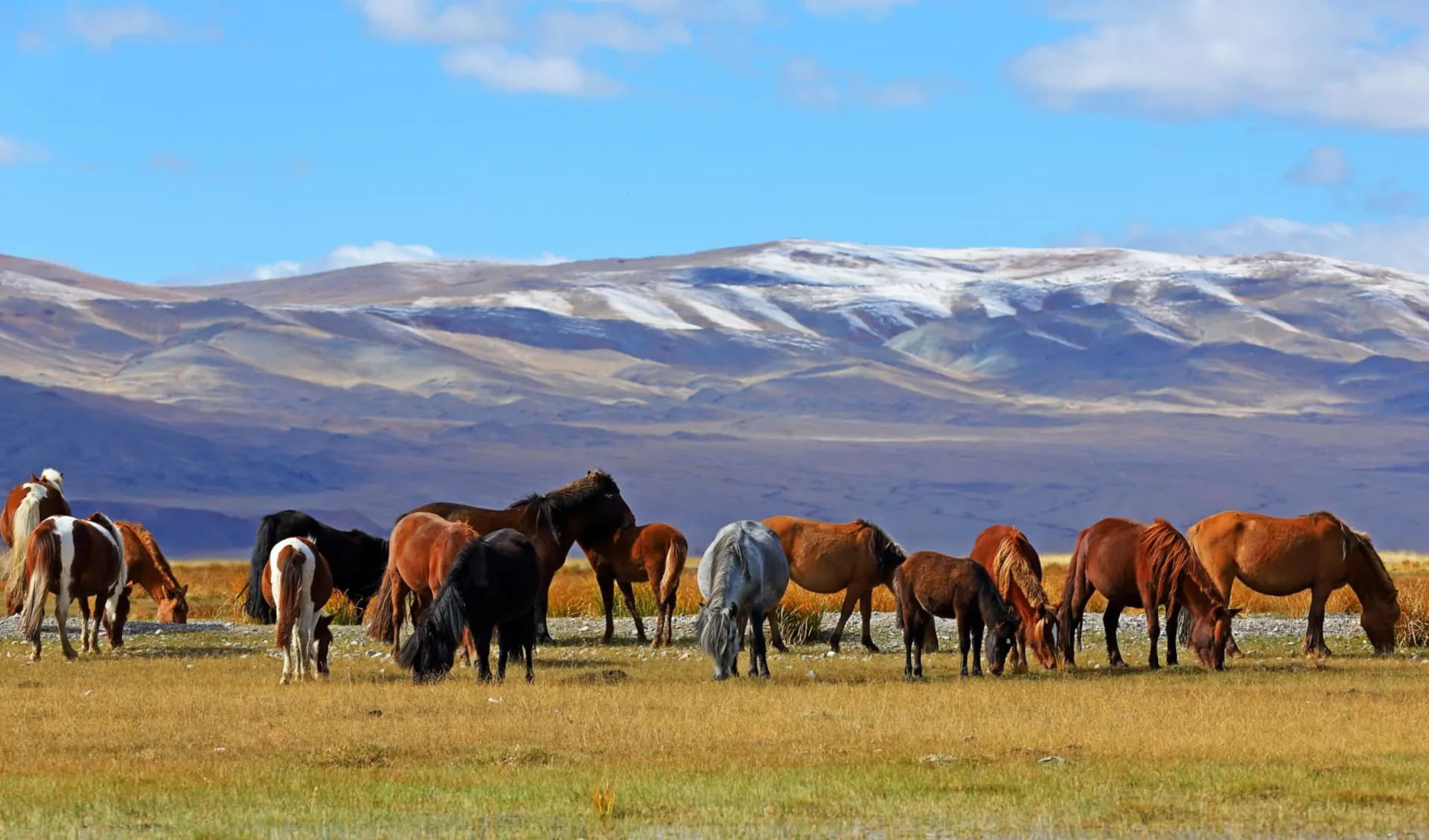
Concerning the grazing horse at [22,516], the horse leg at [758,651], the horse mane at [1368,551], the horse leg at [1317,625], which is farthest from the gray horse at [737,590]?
the grazing horse at [22,516]

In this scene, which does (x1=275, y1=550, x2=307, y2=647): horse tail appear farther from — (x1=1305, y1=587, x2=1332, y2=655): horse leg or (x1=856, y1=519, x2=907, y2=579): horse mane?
(x1=1305, y1=587, x2=1332, y2=655): horse leg

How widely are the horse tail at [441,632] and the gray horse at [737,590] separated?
2541 mm

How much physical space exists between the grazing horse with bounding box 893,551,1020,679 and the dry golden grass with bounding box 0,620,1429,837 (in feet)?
1.60

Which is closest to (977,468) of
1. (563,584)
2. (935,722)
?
(563,584)

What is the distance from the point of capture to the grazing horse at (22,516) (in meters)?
25.3

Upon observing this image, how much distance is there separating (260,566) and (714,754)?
54.2 ft

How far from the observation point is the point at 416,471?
Result: 16125 centimetres

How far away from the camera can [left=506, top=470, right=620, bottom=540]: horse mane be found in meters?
25.1

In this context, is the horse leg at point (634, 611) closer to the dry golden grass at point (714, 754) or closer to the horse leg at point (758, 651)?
the dry golden grass at point (714, 754)

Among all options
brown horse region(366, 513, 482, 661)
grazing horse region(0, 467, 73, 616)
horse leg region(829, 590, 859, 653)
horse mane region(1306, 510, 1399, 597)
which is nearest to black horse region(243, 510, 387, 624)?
grazing horse region(0, 467, 73, 616)

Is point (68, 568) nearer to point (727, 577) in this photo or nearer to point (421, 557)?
point (421, 557)

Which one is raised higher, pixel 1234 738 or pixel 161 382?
pixel 161 382

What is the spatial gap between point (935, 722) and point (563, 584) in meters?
25.7

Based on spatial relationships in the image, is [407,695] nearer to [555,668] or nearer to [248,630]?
[555,668]
